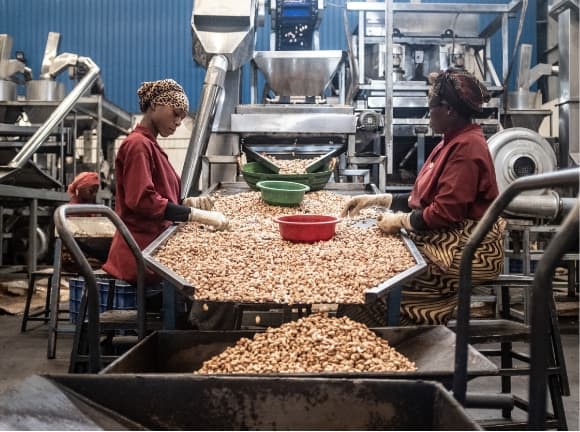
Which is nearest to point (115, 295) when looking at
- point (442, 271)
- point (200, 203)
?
point (200, 203)

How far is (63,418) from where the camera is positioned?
121 cm

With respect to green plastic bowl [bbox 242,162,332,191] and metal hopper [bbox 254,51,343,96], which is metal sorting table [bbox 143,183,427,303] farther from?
metal hopper [bbox 254,51,343,96]

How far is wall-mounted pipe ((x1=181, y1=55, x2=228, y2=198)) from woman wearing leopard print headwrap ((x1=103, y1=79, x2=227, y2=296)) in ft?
2.77

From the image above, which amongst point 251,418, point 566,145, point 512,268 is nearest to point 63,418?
point 251,418

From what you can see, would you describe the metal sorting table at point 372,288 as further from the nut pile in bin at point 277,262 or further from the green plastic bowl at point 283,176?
the green plastic bowl at point 283,176

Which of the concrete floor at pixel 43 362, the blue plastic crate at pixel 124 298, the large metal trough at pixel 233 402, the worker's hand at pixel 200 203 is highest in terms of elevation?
the worker's hand at pixel 200 203

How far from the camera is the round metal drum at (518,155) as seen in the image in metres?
4.94

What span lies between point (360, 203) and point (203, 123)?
1588 mm

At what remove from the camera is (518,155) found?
16.2 feet

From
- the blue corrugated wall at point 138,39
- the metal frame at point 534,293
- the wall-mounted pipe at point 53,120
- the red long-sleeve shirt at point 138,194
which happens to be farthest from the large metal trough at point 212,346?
the blue corrugated wall at point 138,39

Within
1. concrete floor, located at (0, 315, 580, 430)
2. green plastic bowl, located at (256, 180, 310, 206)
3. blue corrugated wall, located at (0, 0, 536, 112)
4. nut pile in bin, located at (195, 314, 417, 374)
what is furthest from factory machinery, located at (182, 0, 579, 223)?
blue corrugated wall, located at (0, 0, 536, 112)

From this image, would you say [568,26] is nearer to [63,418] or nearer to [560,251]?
[560,251]

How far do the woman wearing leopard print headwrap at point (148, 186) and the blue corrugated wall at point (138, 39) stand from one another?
6.48 m

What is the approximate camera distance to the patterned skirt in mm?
2350
